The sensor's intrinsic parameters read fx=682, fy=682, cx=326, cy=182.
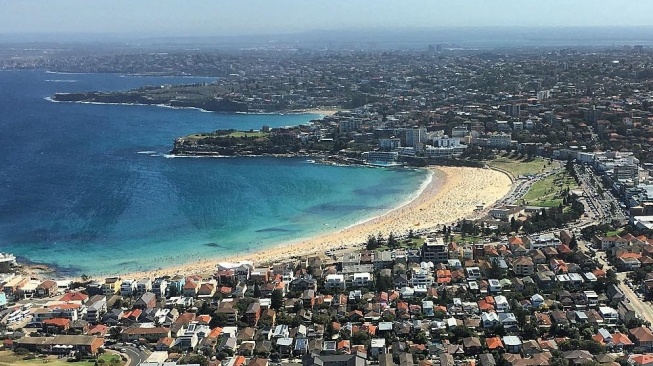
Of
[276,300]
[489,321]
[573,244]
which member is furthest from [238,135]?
[489,321]

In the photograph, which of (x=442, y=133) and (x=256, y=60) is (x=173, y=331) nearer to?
(x=442, y=133)

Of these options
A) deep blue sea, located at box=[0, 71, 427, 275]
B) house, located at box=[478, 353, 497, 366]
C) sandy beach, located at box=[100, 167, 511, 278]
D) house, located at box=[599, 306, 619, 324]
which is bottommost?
deep blue sea, located at box=[0, 71, 427, 275]

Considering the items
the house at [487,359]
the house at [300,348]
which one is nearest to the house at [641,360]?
the house at [487,359]

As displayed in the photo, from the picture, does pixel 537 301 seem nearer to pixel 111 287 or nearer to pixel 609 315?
pixel 609 315

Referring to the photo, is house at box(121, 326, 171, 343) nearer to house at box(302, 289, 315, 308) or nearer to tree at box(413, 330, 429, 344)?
house at box(302, 289, 315, 308)

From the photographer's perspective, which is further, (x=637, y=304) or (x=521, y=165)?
(x=521, y=165)

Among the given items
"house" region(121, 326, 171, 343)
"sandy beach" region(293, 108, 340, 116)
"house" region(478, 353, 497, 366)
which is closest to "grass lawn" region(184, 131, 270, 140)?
"sandy beach" region(293, 108, 340, 116)
